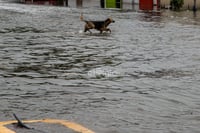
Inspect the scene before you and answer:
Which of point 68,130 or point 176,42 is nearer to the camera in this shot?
point 68,130

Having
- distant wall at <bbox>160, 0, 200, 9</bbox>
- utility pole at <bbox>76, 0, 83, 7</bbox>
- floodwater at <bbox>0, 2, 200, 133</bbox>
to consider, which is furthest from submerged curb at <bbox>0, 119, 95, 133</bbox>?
utility pole at <bbox>76, 0, 83, 7</bbox>

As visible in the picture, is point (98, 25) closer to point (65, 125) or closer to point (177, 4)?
point (65, 125)

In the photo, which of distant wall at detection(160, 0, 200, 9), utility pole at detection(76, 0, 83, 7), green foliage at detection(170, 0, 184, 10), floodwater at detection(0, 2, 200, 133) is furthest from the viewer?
utility pole at detection(76, 0, 83, 7)

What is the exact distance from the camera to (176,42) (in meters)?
21.1

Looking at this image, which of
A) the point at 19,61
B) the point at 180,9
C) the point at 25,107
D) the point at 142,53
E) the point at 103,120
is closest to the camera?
the point at 103,120

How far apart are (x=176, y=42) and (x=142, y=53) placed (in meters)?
4.09

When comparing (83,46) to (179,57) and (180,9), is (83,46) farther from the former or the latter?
(180,9)

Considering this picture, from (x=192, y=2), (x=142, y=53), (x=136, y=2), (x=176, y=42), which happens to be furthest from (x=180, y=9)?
(x=142, y=53)

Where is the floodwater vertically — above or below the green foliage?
above

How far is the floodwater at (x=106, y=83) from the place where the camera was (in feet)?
28.6

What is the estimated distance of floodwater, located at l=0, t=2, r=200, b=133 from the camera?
8.70m

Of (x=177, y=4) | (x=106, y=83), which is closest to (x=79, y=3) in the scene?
(x=177, y=4)

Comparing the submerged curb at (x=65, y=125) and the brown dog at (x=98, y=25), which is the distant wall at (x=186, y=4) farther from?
the submerged curb at (x=65, y=125)

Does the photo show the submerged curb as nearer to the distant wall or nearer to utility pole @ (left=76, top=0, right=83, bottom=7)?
the distant wall
